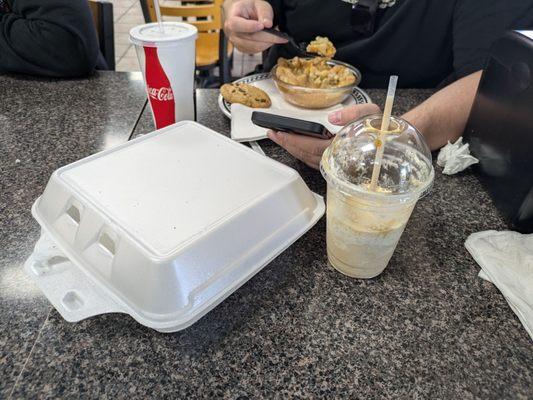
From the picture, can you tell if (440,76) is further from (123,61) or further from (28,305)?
(123,61)

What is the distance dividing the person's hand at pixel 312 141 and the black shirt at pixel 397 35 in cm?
47

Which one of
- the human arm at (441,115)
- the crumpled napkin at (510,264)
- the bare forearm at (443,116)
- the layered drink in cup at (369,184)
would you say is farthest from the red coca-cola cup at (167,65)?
the crumpled napkin at (510,264)

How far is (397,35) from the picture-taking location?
3.96 feet

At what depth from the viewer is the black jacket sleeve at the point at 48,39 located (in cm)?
106

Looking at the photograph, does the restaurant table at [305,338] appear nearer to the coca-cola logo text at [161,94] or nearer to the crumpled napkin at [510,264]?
the crumpled napkin at [510,264]

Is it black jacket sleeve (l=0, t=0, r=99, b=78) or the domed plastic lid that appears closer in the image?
the domed plastic lid

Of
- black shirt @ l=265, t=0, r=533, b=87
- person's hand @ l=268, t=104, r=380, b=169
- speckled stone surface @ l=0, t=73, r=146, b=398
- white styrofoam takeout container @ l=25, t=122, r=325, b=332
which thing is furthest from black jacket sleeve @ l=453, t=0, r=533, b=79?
speckled stone surface @ l=0, t=73, r=146, b=398

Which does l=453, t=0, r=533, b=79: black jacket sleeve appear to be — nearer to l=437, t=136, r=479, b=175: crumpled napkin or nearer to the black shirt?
the black shirt

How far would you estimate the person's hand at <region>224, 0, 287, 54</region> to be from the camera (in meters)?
1.00

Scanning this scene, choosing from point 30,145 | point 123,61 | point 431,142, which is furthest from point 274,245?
point 123,61

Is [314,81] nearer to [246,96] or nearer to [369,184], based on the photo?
[246,96]

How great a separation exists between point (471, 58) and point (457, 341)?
802 mm

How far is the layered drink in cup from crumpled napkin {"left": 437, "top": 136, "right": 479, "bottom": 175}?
11.5 inches

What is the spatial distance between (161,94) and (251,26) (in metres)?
0.38
